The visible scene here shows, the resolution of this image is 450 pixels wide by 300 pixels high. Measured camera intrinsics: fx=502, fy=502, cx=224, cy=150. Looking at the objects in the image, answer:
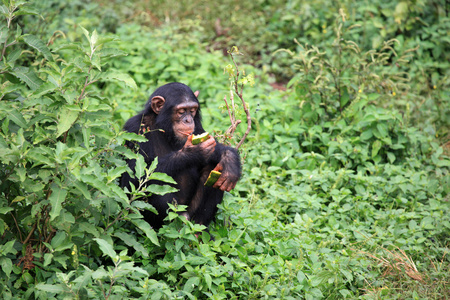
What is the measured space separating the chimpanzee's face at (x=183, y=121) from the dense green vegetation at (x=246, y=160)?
50 cm

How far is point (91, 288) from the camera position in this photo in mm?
3611

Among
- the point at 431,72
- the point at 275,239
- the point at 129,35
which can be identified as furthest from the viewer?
the point at 129,35

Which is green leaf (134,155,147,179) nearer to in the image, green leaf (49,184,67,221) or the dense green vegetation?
the dense green vegetation

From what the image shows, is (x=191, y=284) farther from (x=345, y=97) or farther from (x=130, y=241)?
(x=345, y=97)

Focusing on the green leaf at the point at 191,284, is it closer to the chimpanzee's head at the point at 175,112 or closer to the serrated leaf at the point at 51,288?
the serrated leaf at the point at 51,288

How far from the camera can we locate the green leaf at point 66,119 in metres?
3.50

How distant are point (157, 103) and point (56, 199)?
2047 mm

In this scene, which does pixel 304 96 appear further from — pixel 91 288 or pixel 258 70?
pixel 91 288

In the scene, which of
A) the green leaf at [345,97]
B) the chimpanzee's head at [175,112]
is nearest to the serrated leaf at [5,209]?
the chimpanzee's head at [175,112]

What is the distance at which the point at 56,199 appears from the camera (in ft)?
11.0

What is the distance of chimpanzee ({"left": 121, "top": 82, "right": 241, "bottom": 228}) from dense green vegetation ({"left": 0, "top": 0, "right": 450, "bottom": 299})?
263mm

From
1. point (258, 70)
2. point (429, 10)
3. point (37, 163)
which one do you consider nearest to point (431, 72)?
point (429, 10)

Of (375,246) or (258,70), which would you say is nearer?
(375,246)

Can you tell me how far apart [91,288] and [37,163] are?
0.98 m
